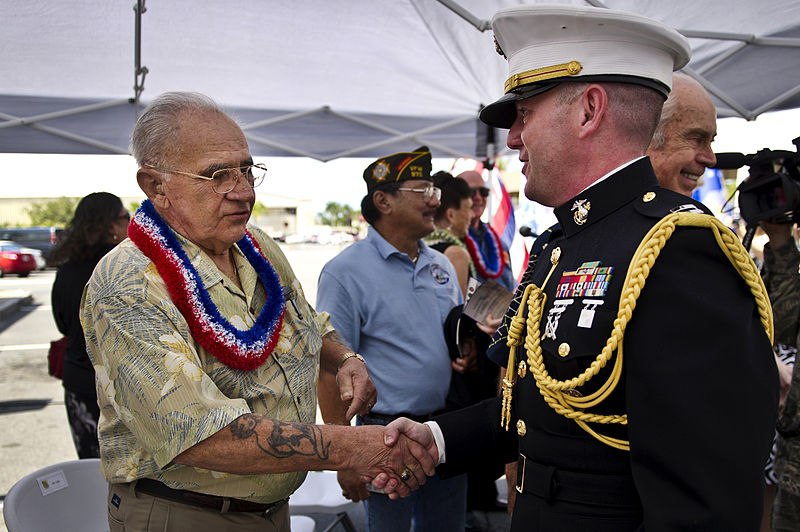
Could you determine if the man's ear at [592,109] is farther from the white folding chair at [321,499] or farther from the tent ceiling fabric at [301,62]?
the white folding chair at [321,499]

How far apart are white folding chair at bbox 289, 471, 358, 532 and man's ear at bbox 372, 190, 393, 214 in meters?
1.61

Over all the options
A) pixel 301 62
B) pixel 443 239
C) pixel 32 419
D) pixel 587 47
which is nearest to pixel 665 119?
pixel 587 47

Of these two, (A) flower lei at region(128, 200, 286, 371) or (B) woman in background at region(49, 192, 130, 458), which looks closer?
(A) flower lei at region(128, 200, 286, 371)

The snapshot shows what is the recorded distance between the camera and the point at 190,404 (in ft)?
4.90

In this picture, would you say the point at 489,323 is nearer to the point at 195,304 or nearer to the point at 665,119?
the point at 665,119

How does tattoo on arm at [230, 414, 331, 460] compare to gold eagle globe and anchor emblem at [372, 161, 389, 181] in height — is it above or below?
below

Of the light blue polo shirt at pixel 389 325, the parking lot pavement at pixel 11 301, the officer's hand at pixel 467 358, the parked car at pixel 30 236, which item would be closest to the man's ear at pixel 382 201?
the light blue polo shirt at pixel 389 325

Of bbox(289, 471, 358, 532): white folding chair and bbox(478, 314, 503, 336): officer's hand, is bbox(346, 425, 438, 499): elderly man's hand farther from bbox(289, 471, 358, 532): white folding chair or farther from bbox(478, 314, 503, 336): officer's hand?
bbox(289, 471, 358, 532): white folding chair

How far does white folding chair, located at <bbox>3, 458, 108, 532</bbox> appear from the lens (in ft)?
6.92

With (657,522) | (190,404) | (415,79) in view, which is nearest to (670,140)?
(657,522)

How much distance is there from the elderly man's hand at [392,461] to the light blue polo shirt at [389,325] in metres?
0.99

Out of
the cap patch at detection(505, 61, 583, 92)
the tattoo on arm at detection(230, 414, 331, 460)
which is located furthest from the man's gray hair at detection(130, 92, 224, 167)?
the cap patch at detection(505, 61, 583, 92)

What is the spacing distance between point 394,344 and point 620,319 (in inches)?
72.1

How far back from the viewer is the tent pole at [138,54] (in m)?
4.01
